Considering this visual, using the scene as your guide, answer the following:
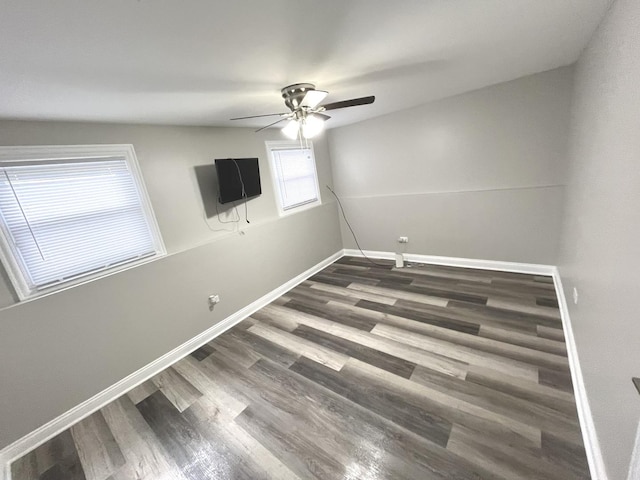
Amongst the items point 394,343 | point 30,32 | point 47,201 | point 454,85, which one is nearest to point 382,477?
point 394,343

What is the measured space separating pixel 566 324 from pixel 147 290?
375 cm

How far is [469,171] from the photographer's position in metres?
3.25

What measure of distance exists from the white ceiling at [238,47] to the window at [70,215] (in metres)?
0.31

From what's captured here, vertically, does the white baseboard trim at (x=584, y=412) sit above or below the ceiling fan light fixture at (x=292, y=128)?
below

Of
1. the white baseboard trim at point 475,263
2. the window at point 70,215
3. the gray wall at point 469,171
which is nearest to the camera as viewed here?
the window at point 70,215

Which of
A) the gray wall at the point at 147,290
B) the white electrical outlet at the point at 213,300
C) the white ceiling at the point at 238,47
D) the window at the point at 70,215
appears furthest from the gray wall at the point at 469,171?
the window at the point at 70,215

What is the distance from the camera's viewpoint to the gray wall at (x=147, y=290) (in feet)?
5.88

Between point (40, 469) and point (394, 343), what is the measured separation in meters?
2.70

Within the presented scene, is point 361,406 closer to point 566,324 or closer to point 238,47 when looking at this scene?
point 566,324

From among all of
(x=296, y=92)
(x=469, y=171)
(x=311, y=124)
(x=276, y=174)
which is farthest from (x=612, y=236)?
(x=276, y=174)

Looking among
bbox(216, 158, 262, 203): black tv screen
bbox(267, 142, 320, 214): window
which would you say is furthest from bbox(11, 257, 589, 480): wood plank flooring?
bbox(267, 142, 320, 214): window

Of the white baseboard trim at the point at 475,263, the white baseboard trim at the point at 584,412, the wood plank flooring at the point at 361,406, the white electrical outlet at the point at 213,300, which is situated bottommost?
the wood plank flooring at the point at 361,406

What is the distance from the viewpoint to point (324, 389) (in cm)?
196

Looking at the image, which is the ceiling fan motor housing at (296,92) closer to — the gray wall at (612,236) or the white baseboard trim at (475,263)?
the gray wall at (612,236)
